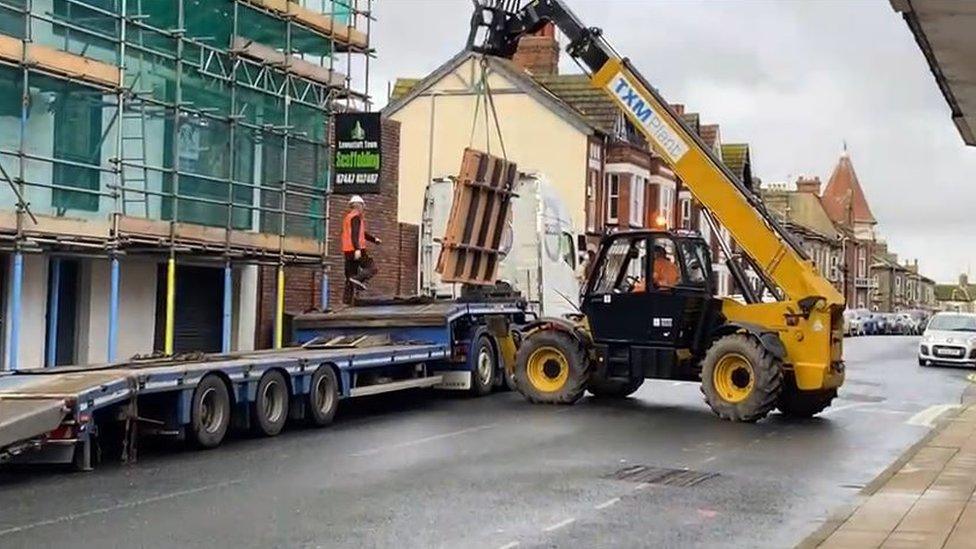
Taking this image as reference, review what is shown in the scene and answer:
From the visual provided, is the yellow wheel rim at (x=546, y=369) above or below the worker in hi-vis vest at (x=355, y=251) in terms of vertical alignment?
below

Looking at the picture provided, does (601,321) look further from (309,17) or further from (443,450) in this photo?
(309,17)

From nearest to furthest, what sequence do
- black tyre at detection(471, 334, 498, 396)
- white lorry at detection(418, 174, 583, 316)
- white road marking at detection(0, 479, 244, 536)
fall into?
1. white road marking at detection(0, 479, 244, 536)
2. black tyre at detection(471, 334, 498, 396)
3. white lorry at detection(418, 174, 583, 316)

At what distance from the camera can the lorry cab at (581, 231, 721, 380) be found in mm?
17703

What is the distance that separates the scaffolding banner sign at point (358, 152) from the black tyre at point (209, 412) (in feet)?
31.6

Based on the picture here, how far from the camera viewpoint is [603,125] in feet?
149

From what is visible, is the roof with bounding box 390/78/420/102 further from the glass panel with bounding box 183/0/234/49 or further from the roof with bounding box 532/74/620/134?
the glass panel with bounding box 183/0/234/49

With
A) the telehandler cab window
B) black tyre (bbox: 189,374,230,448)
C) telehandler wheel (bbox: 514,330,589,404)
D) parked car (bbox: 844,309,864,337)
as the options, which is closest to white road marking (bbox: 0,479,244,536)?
black tyre (bbox: 189,374,230,448)

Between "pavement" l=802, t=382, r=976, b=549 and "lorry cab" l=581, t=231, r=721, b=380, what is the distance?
4536 millimetres

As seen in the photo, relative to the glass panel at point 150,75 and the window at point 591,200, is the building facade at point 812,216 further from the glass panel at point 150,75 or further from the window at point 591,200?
the glass panel at point 150,75

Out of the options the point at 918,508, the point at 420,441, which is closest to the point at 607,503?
the point at 918,508

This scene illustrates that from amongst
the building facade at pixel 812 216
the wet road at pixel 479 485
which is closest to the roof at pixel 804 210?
the building facade at pixel 812 216

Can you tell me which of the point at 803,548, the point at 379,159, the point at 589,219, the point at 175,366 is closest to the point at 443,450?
the point at 175,366

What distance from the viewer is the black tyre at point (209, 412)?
12.7 meters

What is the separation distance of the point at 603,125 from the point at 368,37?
2325cm
